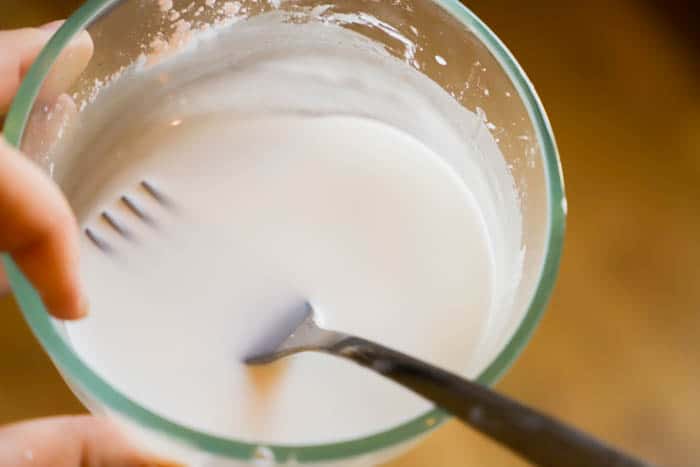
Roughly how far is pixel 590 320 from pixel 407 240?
20cm

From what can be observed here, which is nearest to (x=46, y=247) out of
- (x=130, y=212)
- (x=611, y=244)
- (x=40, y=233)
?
(x=40, y=233)

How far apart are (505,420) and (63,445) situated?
1.01ft

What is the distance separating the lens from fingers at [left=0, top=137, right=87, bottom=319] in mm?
320

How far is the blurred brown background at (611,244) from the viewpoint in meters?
0.59

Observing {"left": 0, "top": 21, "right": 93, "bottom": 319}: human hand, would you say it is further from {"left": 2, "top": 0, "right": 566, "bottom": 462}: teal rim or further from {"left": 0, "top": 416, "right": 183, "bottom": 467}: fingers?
{"left": 0, "top": 416, "right": 183, "bottom": 467}: fingers

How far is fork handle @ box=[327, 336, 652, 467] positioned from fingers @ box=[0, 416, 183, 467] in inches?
7.1

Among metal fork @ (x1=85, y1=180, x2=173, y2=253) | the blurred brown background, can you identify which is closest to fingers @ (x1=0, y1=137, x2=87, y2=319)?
metal fork @ (x1=85, y1=180, x2=173, y2=253)

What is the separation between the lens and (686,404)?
0.61 meters

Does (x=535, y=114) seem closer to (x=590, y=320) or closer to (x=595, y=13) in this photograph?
(x=590, y=320)

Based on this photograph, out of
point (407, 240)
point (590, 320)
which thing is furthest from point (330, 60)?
point (590, 320)

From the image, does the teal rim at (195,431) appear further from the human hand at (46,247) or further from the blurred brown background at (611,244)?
the blurred brown background at (611,244)

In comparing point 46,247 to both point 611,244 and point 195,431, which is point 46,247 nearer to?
point 195,431

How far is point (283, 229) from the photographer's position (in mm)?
491

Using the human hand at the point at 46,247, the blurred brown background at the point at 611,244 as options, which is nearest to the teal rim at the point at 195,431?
the human hand at the point at 46,247
